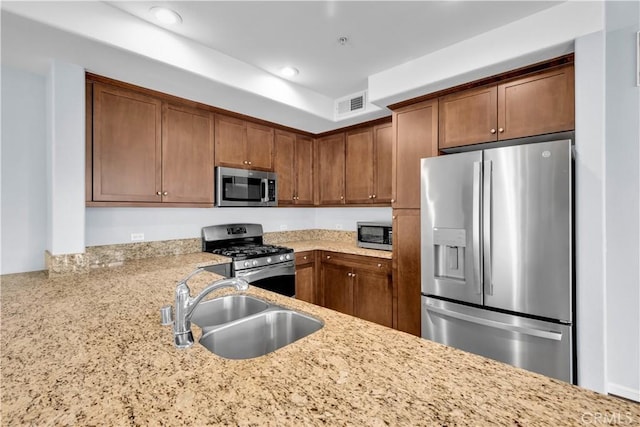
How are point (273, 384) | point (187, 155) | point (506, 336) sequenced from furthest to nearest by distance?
1. point (187, 155)
2. point (506, 336)
3. point (273, 384)

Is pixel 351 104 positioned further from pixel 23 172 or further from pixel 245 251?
pixel 23 172

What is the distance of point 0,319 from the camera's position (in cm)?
126

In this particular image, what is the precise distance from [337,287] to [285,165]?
166 centimetres

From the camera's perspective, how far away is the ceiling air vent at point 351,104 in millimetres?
3238

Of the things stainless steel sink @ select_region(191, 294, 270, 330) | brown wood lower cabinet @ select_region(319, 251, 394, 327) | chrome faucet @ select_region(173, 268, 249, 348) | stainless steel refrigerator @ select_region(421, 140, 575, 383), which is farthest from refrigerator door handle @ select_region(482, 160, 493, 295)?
chrome faucet @ select_region(173, 268, 249, 348)

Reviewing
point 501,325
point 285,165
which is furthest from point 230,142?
point 501,325

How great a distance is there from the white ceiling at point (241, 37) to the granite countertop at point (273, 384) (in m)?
1.76

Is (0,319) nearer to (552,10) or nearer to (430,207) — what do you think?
(430,207)

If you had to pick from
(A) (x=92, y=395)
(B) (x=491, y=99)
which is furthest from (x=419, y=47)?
(A) (x=92, y=395)

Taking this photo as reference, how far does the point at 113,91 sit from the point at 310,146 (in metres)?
2.27

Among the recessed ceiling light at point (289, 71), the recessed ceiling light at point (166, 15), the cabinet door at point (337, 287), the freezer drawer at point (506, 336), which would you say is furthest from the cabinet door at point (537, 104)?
the recessed ceiling light at point (166, 15)

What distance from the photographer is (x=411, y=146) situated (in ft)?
9.09

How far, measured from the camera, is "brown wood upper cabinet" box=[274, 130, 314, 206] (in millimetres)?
3674

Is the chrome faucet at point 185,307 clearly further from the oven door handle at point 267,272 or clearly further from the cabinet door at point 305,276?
the cabinet door at point 305,276
